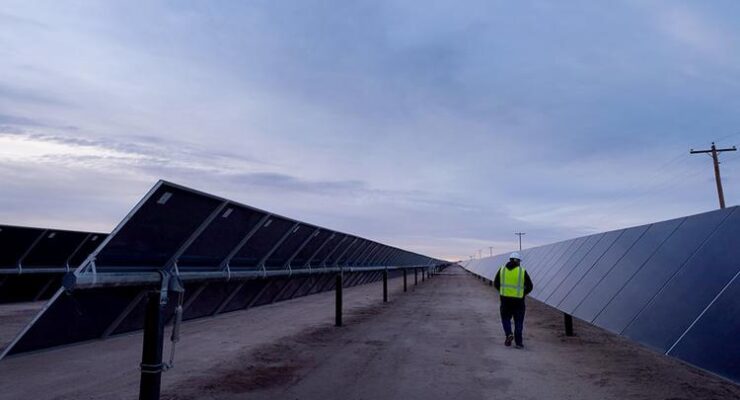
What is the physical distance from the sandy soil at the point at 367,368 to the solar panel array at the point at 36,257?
9621 mm

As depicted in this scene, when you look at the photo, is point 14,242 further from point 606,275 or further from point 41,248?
point 606,275

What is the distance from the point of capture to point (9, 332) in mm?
11797

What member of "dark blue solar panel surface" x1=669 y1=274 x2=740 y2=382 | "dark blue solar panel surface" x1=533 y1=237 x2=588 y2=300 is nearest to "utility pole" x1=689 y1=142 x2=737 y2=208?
"dark blue solar panel surface" x1=533 y1=237 x2=588 y2=300

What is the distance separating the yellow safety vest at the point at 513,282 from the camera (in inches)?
446

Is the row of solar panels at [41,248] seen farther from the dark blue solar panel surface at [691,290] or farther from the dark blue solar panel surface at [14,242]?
the dark blue solar panel surface at [691,290]

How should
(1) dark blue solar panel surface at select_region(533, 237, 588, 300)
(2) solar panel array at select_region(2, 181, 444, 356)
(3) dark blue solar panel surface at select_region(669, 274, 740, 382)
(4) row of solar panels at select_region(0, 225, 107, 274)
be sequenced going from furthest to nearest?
(4) row of solar panels at select_region(0, 225, 107, 274) < (1) dark blue solar panel surface at select_region(533, 237, 588, 300) < (2) solar panel array at select_region(2, 181, 444, 356) < (3) dark blue solar panel surface at select_region(669, 274, 740, 382)

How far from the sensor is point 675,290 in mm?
6938

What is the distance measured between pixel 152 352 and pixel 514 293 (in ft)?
28.4

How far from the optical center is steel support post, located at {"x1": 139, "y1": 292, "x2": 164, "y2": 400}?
16.5 feet

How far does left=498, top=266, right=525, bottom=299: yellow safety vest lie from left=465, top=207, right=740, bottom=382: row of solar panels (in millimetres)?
1232

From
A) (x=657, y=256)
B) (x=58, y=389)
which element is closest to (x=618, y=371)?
(x=657, y=256)

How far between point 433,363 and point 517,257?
4.16 meters

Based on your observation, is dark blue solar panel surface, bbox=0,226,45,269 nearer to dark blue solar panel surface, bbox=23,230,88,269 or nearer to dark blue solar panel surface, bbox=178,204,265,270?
dark blue solar panel surface, bbox=23,230,88,269

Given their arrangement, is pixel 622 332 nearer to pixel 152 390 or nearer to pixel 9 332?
pixel 152 390
